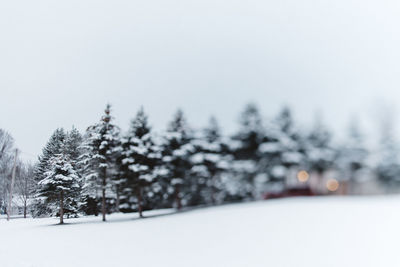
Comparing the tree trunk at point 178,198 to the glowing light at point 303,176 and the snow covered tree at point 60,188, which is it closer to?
the snow covered tree at point 60,188

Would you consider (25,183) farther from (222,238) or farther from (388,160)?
(388,160)

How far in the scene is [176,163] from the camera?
219cm

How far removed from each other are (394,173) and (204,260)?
2.04 meters

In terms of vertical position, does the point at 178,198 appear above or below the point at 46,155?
below

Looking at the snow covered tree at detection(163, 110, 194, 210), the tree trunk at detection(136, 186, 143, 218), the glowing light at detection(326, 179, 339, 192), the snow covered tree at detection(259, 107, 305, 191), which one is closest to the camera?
the tree trunk at detection(136, 186, 143, 218)

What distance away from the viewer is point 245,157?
7.59ft

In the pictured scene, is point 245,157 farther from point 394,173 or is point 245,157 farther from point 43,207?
point 394,173

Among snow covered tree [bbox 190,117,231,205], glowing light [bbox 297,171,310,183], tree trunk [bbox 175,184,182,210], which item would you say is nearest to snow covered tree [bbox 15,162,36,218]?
tree trunk [bbox 175,184,182,210]

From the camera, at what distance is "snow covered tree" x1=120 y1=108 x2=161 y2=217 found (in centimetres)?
183

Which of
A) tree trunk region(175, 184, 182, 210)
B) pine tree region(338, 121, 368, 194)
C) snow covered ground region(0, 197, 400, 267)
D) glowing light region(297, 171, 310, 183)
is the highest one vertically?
pine tree region(338, 121, 368, 194)

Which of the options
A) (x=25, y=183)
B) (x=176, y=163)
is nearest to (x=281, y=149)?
(x=176, y=163)

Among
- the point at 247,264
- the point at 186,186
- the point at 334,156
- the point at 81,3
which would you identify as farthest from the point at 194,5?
the point at 247,264

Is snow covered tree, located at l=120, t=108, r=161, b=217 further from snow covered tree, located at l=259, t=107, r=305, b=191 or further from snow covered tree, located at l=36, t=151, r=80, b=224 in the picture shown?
snow covered tree, located at l=259, t=107, r=305, b=191

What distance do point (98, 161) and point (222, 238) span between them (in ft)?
4.37
